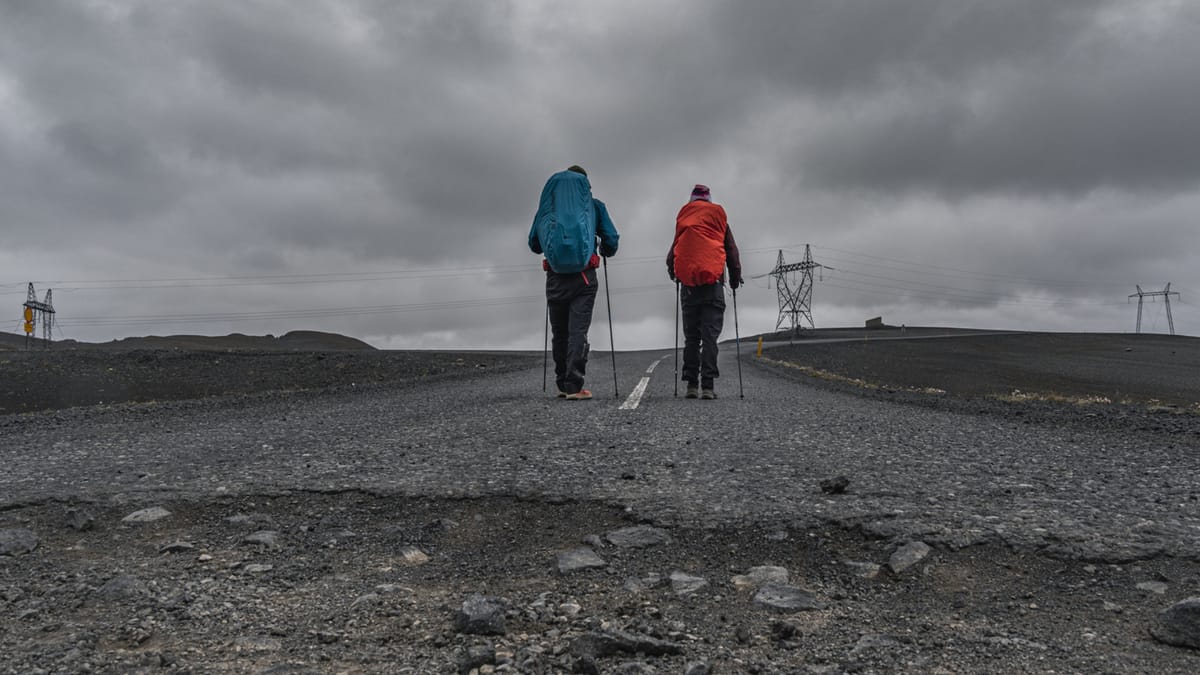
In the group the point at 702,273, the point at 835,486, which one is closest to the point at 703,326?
the point at 702,273

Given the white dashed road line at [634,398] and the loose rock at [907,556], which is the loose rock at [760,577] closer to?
the loose rock at [907,556]

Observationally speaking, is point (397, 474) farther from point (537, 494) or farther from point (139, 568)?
point (139, 568)

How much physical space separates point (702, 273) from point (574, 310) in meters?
1.57

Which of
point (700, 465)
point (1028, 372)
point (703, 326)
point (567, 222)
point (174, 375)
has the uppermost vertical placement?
point (567, 222)

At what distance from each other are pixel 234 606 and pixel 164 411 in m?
6.60

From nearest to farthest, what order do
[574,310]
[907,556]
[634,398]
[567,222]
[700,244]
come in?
[907,556] < [567,222] < [574,310] < [634,398] < [700,244]

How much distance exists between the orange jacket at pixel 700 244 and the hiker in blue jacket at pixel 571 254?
0.83 m

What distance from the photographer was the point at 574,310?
7.67m

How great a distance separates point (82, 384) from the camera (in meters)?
13.9

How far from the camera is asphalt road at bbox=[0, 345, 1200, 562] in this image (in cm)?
296

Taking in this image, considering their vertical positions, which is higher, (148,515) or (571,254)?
(571,254)

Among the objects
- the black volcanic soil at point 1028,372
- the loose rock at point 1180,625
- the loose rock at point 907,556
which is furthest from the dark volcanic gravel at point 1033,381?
the loose rock at point 1180,625

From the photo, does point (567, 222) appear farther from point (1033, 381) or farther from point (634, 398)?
point (1033, 381)

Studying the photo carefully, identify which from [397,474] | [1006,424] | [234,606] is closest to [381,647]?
[234,606]
